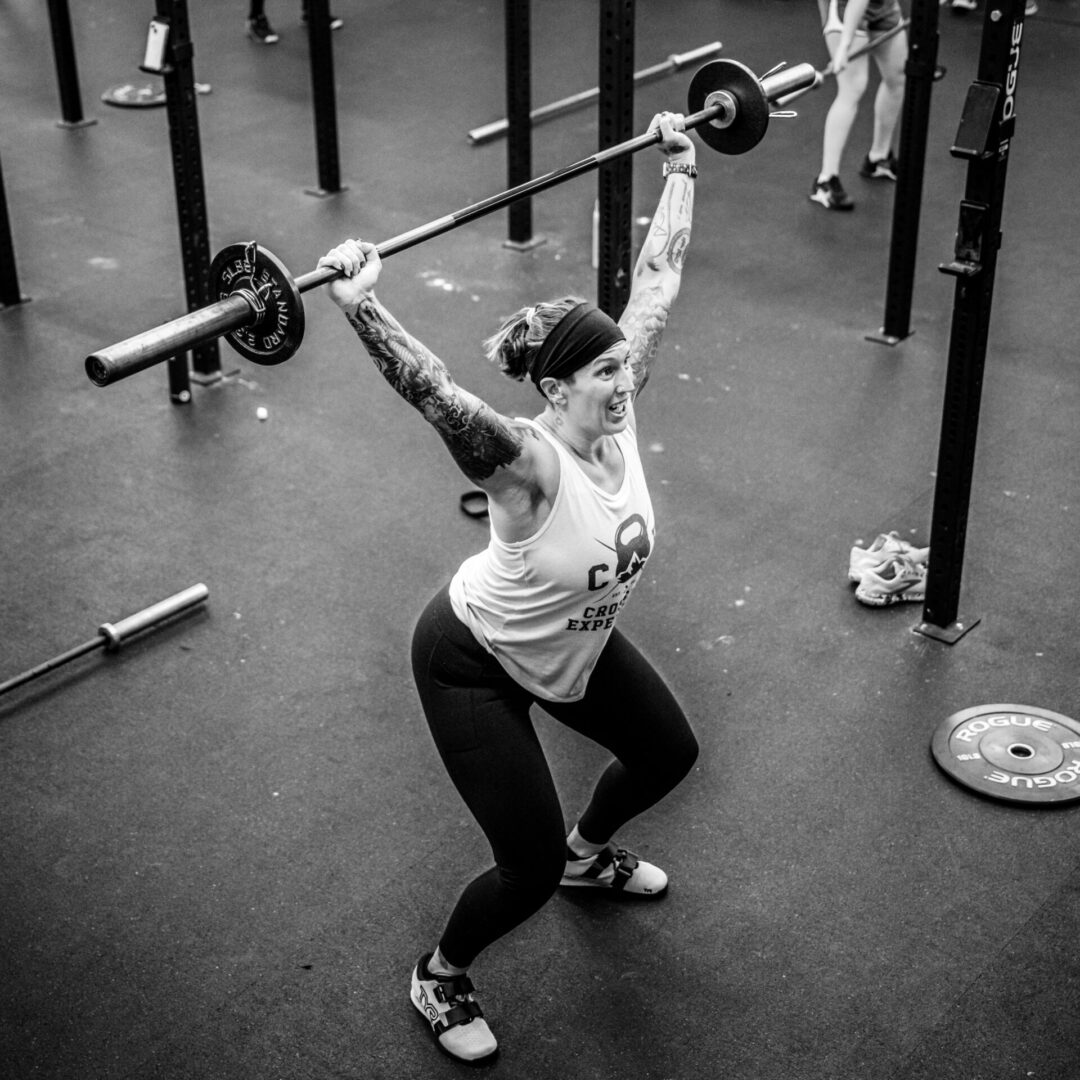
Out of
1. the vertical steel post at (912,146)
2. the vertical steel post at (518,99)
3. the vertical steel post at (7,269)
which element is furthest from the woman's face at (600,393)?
the vertical steel post at (7,269)

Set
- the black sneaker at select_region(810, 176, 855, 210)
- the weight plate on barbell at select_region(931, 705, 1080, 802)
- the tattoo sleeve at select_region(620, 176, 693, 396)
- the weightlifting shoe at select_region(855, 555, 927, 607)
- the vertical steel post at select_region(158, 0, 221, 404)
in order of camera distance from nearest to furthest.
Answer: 1. the tattoo sleeve at select_region(620, 176, 693, 396)
2. the weight plate on barbell at select_region(931, 705, 1080, 802)
3. the weightlifting shoe at select_region(855, 555, 927, 607)
4. the vertical steel post at select_region(158, 0, 221, 404)
5. the black sneaker at select_region(810, 176, 855, 210)

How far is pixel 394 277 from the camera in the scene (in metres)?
6.54

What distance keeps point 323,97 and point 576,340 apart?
16.5 ft

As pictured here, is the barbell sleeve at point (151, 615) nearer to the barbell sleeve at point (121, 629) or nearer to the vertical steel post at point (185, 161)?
the barbell sleeve at point (121, 629)

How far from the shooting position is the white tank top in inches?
101

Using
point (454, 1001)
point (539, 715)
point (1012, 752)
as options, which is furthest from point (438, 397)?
point (1012, 752)

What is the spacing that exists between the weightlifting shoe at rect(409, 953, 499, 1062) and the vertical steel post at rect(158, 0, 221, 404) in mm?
3000

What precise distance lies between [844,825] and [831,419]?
7.21 feet

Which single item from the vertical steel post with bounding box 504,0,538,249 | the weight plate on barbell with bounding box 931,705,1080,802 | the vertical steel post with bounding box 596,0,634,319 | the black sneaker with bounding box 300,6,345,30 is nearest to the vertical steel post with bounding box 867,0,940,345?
the vertical steel post with bounding box 596,0,634,319

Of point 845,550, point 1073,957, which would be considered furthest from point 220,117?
point 1073,957

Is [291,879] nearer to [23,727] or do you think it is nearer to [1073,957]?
[23,727]

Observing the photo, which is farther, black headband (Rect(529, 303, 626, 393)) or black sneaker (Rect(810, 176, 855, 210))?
black sneaker (Rect(810, 176, 855, 210))

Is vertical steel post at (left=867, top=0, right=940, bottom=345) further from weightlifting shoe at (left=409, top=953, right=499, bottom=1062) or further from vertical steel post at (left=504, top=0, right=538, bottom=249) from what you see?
weightlifting shoe at (left=409, top=953, right=499, bottom=1062)

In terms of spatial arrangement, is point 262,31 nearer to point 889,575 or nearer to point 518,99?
point 518,99
